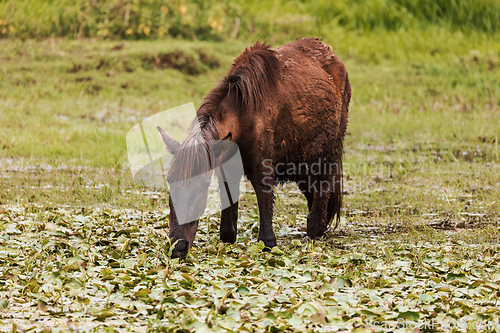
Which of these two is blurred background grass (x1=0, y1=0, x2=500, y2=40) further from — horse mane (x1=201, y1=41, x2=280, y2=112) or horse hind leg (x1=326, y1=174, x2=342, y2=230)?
horse mane (x1=201, y1=41, x2=280, y2=112)

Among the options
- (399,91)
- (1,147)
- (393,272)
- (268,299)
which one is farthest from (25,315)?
(399,91)

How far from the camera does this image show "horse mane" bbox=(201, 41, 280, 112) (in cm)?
600

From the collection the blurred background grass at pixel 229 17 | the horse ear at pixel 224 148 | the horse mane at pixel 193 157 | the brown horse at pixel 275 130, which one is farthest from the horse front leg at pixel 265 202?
the blurred background grass at pixel 229 17

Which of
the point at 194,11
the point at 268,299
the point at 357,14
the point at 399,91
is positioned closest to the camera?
the point at 268,299

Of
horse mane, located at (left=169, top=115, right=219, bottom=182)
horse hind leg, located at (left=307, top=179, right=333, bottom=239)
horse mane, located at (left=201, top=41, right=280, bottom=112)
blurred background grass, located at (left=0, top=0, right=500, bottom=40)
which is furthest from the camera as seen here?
blurred background grass, located at (left=0, top=0, right=500, bottom=40)

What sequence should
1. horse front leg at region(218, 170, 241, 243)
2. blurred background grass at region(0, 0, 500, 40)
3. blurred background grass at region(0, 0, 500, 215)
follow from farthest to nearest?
blurred background grass at region(0, 0, 500, 40) → blurred background grass at region(0, 0, 500, 215) → horse front leg at region(218, 170, 241, 243)

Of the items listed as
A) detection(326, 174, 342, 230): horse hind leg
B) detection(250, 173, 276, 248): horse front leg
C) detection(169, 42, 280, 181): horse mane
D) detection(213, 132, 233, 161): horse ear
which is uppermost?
detection(169, 42, 280, 181): horse mane

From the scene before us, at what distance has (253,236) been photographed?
22.6 ft

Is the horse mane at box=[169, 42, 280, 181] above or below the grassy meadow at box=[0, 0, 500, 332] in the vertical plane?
above

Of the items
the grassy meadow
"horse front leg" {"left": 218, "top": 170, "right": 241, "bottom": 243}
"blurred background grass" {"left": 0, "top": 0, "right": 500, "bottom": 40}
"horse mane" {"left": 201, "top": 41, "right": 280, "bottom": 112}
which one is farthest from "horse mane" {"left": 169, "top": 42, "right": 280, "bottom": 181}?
"blurred background grass" {"left": 0, "top": 0, "right": 500, "bottom": 40}

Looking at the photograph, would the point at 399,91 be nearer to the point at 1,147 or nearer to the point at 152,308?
the point at 1,147

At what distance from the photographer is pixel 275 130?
252 inches

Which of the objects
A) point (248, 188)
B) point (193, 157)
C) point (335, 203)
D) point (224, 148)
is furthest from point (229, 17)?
point (193, 157)

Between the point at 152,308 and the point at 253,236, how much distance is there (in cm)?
234
